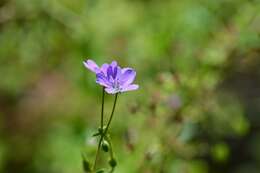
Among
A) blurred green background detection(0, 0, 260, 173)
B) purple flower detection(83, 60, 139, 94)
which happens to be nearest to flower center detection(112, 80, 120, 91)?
purple flower detection(83, 60, 139, 94)

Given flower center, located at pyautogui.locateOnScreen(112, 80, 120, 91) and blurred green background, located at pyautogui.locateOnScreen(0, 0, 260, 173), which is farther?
blurred green background, located at pyautogui.locateOnScreen(0, 0, 260, 173)

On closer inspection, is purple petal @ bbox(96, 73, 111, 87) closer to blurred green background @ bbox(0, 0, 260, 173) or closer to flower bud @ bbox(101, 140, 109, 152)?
flower bud @ bbox(101, 140, 109, 152)

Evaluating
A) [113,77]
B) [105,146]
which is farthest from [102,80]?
[105,146]

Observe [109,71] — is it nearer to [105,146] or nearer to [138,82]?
[105,146]

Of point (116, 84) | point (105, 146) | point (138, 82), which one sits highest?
point (116, 84)

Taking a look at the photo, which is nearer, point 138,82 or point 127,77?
point 127,77

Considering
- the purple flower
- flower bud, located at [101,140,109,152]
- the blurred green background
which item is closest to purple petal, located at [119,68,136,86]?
the purple flower

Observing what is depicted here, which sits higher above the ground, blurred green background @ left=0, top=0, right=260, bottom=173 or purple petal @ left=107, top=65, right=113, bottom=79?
purple petal @ left=107, top=65, right=113, bottom=79

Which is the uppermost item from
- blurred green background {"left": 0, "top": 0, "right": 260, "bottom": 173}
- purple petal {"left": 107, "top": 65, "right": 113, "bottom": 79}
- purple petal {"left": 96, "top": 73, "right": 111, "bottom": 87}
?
purple petal {"left": 107, "top": 65, "right": 113, "bottom": 79}

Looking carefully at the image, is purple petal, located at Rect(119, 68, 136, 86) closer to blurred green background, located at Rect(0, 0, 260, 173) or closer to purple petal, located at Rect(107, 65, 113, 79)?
purple petal, located at Rect(107, 65, 113, 79)
